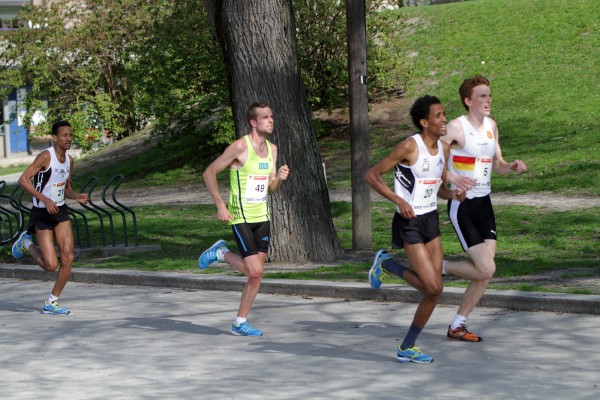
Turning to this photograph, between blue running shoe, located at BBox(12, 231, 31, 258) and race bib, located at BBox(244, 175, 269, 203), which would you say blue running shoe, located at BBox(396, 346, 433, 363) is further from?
blue running shoe, located at BBox(12, 231, 31, 258)

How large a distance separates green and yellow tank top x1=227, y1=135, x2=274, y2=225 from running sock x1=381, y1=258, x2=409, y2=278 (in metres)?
1.31

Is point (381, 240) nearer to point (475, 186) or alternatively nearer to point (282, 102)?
point (282, 102)

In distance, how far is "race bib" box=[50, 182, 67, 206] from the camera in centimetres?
1066

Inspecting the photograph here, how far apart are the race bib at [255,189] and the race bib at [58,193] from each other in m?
→ 2.59

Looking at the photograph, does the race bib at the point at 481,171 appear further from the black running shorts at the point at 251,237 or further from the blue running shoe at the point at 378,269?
the black running shorts at the point at 251,237

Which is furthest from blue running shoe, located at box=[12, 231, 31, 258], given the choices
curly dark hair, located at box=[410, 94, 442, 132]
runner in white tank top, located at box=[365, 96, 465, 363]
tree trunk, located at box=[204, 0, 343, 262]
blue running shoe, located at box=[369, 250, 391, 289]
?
curly dark hair, located at box=[410, 94, 442, 132]

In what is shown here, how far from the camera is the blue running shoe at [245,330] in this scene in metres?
8.92

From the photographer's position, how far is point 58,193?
10.7 m

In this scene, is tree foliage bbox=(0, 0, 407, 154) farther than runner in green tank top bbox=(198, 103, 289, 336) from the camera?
Yes

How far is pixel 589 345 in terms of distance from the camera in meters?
7.87

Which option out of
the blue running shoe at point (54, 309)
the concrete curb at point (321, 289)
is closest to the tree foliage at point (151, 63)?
the concrete curb at point (321, 289)

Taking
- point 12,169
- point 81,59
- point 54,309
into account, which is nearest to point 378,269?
point 54,309

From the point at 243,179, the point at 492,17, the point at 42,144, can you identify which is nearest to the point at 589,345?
the point at 243,179

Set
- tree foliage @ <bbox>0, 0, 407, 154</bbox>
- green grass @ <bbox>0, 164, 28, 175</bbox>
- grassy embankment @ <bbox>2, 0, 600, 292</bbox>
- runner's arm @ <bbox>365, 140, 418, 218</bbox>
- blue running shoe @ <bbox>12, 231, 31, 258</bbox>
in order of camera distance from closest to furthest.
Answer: runner's arm @ <bbox>365, 140, 418, 218</bbox>
blue running shoe @ <bbox>12, 231, 31, 258</bbox>
grassy embankment @ <bbox>2, 0, 600, 292</bbox>
tree foliage @ <bbox>0, 0, 407, 154</bbox>
green grass @ <bbox>0, 164, 28, 175</bbox>
